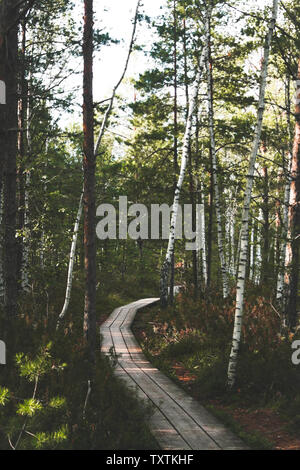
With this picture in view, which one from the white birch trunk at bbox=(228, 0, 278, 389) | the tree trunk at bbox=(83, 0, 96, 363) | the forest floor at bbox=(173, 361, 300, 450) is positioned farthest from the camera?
the tree trunk at bbox=(83, 0, 96, 363)

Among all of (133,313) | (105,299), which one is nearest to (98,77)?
(133,313)

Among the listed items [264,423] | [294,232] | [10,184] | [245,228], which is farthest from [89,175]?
[264,423]

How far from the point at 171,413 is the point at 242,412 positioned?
1366mm

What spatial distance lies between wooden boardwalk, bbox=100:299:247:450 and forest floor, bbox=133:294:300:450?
215 mm

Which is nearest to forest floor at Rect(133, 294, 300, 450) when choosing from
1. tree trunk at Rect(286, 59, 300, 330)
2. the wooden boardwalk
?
the wooden boardwalk

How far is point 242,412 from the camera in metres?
7.27

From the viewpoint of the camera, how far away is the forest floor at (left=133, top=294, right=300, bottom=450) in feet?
19.7

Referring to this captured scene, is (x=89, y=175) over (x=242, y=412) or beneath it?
over

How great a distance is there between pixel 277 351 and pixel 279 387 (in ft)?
3.35

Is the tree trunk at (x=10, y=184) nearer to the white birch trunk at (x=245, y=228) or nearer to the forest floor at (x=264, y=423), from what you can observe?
the forest floor at (x=264, y=423)

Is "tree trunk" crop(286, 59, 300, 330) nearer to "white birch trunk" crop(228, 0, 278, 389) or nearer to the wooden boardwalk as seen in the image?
"white birch trunk" crop(228, 0, 278, 389)

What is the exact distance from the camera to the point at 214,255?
3528 cm

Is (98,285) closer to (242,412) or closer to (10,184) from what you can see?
(10,184)

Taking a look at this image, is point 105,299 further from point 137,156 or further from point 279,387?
point 279,387
